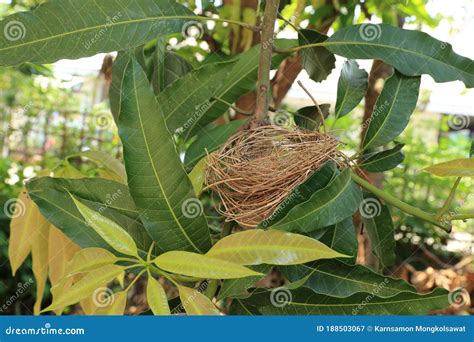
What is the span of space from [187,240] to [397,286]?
280mm

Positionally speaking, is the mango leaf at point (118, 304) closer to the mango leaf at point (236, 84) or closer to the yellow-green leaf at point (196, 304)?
the yellow-green leaf at point (196, 304)

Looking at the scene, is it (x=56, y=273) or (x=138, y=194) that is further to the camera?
(x=56, y=273)

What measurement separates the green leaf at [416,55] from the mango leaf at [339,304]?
34 cm

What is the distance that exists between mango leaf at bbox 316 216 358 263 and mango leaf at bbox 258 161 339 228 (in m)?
0.08

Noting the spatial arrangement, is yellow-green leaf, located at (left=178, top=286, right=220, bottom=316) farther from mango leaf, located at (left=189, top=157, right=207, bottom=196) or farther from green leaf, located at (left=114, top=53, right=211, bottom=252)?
mango leaf, located at (left=189, top=157, right=207, bottom=196)

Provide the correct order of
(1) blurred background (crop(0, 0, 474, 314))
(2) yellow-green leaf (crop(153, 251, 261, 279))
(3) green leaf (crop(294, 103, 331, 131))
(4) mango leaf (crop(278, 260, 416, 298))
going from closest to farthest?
(2) yellow-green leaf (crop(153, 251, 261, 279)) < (4) mango leaf (crop(278, 260, 416, 298)) < (3) green leaf (crop(294, 103, 331, 131)) < (1) blurred background (crop(0, 0, 474, 314))

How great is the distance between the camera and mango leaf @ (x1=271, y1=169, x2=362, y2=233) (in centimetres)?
82

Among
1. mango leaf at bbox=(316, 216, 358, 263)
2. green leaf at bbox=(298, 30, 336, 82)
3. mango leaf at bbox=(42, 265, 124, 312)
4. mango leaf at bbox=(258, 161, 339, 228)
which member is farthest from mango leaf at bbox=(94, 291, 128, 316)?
green leaf at bbox=(298, 30, 336, 82)

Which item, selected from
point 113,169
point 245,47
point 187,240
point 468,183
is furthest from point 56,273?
point 468,183

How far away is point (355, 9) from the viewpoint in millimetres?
1734

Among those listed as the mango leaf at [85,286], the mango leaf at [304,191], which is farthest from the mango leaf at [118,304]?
the mango leaf at [304,191]

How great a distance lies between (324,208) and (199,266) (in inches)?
6.8

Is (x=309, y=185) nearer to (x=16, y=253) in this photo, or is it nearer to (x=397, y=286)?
(x=397, y=286)

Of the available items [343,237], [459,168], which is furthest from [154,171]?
[459,168]
